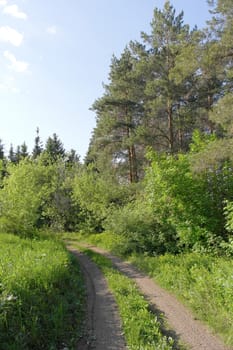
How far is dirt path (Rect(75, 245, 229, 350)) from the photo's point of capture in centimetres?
542

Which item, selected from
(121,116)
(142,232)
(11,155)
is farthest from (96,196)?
(11,155)

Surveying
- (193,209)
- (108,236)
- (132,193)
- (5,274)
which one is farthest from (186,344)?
(132,193)

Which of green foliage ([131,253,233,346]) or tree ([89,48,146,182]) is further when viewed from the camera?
tree ([89,48,146,182])

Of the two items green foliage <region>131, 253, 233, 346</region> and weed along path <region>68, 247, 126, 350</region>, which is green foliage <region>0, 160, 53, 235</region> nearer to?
weed along path <region>68, 247, 126, 350</region>

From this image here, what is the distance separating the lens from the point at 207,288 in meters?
7.21

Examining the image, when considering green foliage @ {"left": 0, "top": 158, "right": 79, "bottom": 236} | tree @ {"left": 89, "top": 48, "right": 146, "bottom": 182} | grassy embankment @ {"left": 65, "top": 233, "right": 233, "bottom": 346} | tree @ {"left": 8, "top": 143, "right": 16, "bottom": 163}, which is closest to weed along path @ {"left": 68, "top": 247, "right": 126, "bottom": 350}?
grassy embankment @ {"left": 65, "top": 233, "right": 233, "bottom": 346}

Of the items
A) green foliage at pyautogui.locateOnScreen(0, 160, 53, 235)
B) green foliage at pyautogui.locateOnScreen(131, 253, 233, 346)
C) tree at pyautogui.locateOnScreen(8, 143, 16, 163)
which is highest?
tree at pyautogui.locateOnScreen(8, 143, 16, 163)

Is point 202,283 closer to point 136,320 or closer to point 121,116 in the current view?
point 136,320

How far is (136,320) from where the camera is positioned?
20.8 ft

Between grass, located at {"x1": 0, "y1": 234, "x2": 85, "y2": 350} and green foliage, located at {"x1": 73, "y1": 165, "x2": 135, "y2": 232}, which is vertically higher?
green foliage, located at {"x1": 73, "y1": 165, "x2": 135, "y2": 232}

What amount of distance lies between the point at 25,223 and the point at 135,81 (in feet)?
40.4

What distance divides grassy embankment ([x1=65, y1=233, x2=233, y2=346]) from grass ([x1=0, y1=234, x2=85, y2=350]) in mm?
2640

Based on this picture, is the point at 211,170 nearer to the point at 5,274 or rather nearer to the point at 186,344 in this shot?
the point at 186,344

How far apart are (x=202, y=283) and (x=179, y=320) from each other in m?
1.31
